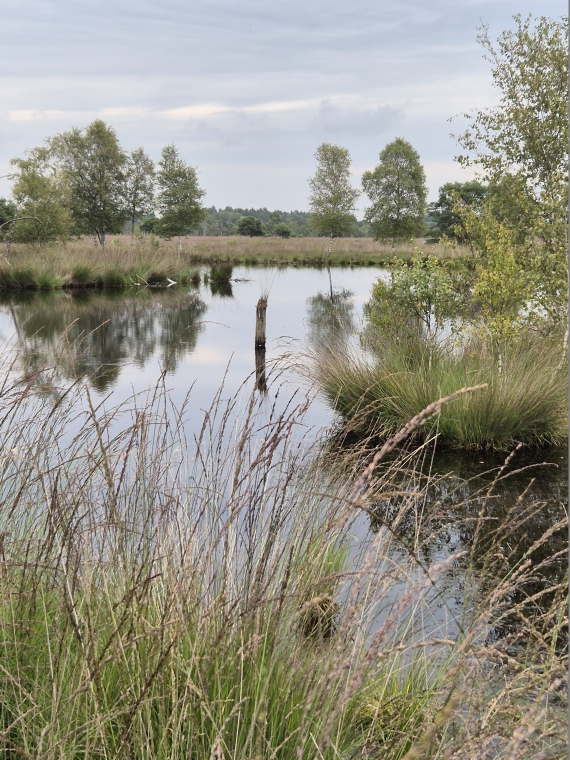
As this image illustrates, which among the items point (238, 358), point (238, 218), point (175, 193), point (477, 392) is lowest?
point (238, 358)

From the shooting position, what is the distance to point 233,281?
34.8 metres

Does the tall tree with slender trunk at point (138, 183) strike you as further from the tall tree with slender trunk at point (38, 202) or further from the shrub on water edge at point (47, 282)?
the shrub on water edge at point (47, 282)

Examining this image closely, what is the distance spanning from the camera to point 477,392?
712 centimetres

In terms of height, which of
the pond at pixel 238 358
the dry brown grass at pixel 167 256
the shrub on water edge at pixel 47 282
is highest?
the dry brown grass at pixel 167 256

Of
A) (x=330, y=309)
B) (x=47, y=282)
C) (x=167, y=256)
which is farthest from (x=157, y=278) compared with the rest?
(x=330, y=309)

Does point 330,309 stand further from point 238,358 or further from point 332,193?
point 332,193

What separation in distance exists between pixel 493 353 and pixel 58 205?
29.3m

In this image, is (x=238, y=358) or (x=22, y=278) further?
(x=22, y=278)

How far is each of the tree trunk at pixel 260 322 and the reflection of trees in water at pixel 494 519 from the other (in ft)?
20.0

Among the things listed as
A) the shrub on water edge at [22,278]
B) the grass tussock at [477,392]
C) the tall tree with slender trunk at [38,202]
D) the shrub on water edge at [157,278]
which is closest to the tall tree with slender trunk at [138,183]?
the tall tree with slender trunk at [38,202]

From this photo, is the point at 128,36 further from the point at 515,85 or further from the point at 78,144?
the point at 78,144

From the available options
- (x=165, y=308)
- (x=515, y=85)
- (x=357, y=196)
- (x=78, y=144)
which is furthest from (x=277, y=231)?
(x=515, y=85)

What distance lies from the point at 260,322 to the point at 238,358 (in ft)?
6.63

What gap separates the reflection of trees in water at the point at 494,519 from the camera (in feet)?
14.6
